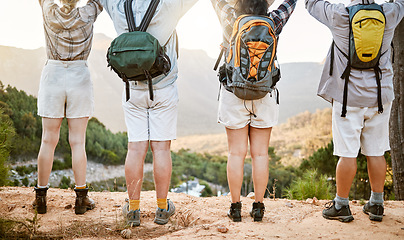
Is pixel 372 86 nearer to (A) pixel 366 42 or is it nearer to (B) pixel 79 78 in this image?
(A) pixel 366 42

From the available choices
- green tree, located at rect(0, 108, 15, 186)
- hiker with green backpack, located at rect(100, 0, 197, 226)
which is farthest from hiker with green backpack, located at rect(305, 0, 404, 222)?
green tree, located at rect(0, 108, 15, 186)

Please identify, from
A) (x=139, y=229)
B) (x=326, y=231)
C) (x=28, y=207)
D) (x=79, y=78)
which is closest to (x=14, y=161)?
(x=28, y=207)

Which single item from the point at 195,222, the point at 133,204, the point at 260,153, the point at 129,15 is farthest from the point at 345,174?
the point at 129,15

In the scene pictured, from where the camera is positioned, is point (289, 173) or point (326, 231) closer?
point (326, 231)

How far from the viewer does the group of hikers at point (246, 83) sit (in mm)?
2736

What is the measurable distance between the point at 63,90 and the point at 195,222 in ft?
5.40

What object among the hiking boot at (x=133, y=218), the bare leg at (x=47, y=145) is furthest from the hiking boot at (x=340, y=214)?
the bare leg at (x=47, y=145)

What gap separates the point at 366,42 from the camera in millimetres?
2848

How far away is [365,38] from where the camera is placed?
9.32ft

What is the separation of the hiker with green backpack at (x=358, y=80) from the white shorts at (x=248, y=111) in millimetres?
565

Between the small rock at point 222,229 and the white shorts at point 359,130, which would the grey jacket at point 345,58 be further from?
the small rock at point 222,229

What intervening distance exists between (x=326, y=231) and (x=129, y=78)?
6.43ft

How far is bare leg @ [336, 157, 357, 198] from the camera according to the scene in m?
3.01

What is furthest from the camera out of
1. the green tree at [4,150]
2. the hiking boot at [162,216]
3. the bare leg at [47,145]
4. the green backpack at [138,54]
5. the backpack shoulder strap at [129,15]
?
the green tree at [4,150]
